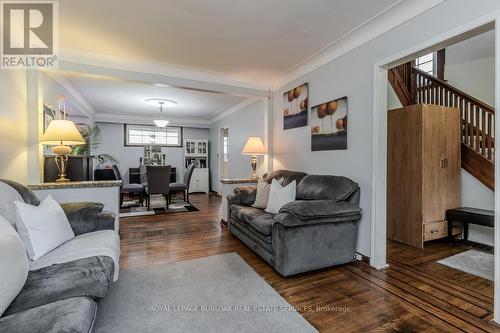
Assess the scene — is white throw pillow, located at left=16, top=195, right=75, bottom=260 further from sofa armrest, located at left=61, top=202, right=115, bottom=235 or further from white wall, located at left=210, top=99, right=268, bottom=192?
white wall, located at left=210, top=99, right=268, bottom=192

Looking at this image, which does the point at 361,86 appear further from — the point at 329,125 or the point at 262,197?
the point at 262,197

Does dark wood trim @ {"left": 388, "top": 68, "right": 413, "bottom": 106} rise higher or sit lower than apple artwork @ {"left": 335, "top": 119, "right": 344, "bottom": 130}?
higher

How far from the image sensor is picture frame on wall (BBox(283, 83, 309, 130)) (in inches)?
146

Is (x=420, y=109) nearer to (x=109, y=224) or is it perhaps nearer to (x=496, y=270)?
(x=496, y=270)

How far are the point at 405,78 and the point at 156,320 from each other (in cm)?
451

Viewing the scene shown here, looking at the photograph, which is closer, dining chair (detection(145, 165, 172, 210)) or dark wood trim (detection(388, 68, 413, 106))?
dark wood trim (detection(388, 68, 413, 106))

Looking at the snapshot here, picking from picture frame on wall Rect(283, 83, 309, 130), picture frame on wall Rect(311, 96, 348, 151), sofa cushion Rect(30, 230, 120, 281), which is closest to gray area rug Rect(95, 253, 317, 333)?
sofa cushion Rect(30, 230, 120, 281)

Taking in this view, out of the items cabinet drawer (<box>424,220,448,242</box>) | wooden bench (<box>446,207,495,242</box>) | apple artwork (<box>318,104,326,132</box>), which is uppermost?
apple artwork (<box>318,104,326,132</box>)

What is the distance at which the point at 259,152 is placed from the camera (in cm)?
436

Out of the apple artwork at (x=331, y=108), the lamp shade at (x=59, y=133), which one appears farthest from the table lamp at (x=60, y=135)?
the apple artwork at (x=331, y=108)

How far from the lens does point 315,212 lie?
93.9 inches

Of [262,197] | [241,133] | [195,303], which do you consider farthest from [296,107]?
[195,303]

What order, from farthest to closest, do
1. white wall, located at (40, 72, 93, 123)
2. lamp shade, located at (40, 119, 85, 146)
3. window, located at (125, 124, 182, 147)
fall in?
window, located at (125, 124, 182, 147) → white wall, located at (40, 72, 93, 123) → lamp shade, located at (40, 119, 85, 146)

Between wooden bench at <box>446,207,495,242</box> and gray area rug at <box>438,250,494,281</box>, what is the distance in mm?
362
